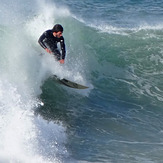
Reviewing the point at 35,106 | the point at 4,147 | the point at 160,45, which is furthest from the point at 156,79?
the point at 4,147

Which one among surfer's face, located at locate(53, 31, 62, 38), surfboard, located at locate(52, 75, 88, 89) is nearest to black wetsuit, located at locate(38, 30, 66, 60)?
surfer's face, located at locate(53, 31, 62, 38)

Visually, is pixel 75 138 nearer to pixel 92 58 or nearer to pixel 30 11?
pixel 92 58

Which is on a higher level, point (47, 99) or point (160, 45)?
point (160, 45)

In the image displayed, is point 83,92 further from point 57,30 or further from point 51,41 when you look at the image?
point 57,30

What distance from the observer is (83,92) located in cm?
1305

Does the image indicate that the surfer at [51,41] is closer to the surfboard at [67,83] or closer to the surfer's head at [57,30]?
the surfer's head at [57,30]

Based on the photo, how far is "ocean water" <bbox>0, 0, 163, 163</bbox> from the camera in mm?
9102

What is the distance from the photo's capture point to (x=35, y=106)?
11359 mm

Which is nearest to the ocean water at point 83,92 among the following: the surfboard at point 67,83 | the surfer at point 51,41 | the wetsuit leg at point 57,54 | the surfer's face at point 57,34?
the surfboard at point 67,83

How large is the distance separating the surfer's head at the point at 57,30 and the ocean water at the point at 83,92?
1.13 meters

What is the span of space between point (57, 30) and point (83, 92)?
106 inches

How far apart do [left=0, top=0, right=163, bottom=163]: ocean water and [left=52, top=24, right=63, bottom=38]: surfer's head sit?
3.71 ft

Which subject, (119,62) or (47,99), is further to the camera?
(119,62)

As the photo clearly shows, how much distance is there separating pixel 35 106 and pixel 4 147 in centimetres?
306
